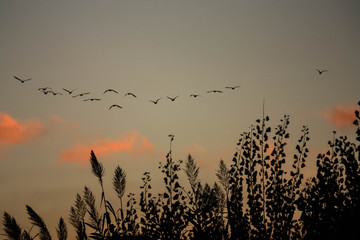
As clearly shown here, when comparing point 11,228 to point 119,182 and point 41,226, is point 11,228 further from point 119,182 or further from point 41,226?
point 119,182

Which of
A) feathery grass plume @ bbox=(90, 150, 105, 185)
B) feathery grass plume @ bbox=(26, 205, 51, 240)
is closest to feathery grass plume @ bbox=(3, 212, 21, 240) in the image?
feathery grass plume @ bbox=(26, 205, 51, 240)

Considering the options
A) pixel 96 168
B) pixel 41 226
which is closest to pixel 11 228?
pixel 41 226

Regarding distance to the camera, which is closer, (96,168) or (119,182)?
(96,168)

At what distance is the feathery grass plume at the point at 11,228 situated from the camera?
5836mm

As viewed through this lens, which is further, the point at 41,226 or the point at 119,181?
the point at 119,181

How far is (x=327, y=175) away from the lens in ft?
48.0

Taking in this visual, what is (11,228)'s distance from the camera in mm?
5906

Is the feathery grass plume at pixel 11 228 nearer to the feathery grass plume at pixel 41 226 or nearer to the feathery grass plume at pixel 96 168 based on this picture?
the feathery grass plume at pixel 41 226

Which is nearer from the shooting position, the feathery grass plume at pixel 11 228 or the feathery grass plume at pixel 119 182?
the feathery grass plume at pixel 11 228

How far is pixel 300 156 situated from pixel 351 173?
2.11m

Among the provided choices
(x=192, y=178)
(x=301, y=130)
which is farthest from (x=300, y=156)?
(x=192, y=178)

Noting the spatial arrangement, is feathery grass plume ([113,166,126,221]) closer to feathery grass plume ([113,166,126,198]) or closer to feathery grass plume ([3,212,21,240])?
feathery grass plume ([113,166,126,198])

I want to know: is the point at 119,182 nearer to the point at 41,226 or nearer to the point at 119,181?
the point at 119,181

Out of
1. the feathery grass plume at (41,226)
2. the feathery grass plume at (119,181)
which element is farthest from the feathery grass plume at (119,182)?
the feathery grass plume at (41,226)
